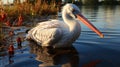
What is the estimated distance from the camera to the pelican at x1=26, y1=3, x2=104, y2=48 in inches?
293

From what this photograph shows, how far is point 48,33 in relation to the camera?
753 cm

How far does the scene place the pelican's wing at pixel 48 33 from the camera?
24.2ft

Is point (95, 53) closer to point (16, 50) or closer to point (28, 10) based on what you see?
point (16, 50)

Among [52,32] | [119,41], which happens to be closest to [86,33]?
[119,41]

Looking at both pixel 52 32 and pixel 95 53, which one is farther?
pixel 52 32

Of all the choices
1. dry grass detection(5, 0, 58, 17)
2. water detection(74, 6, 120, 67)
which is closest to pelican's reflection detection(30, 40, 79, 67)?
water detection(74, 6, 120, 67)

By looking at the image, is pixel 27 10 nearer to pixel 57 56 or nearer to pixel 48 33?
pixel 48 33

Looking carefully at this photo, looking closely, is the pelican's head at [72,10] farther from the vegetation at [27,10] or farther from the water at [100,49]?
the vegetation at [27,10]

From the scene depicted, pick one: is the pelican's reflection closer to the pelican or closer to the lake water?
the lake water

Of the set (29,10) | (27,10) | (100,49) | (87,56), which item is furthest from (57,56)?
(29,10)

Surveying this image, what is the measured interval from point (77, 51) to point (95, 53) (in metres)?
0.52

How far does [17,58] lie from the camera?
256 inches

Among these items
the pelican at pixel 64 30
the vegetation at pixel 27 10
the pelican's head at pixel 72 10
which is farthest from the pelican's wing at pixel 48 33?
the vegetation at pixel 27 10

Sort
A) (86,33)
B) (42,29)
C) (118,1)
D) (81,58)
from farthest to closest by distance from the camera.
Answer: (118,1) → (86,33) → (42,29) → (81,58)
